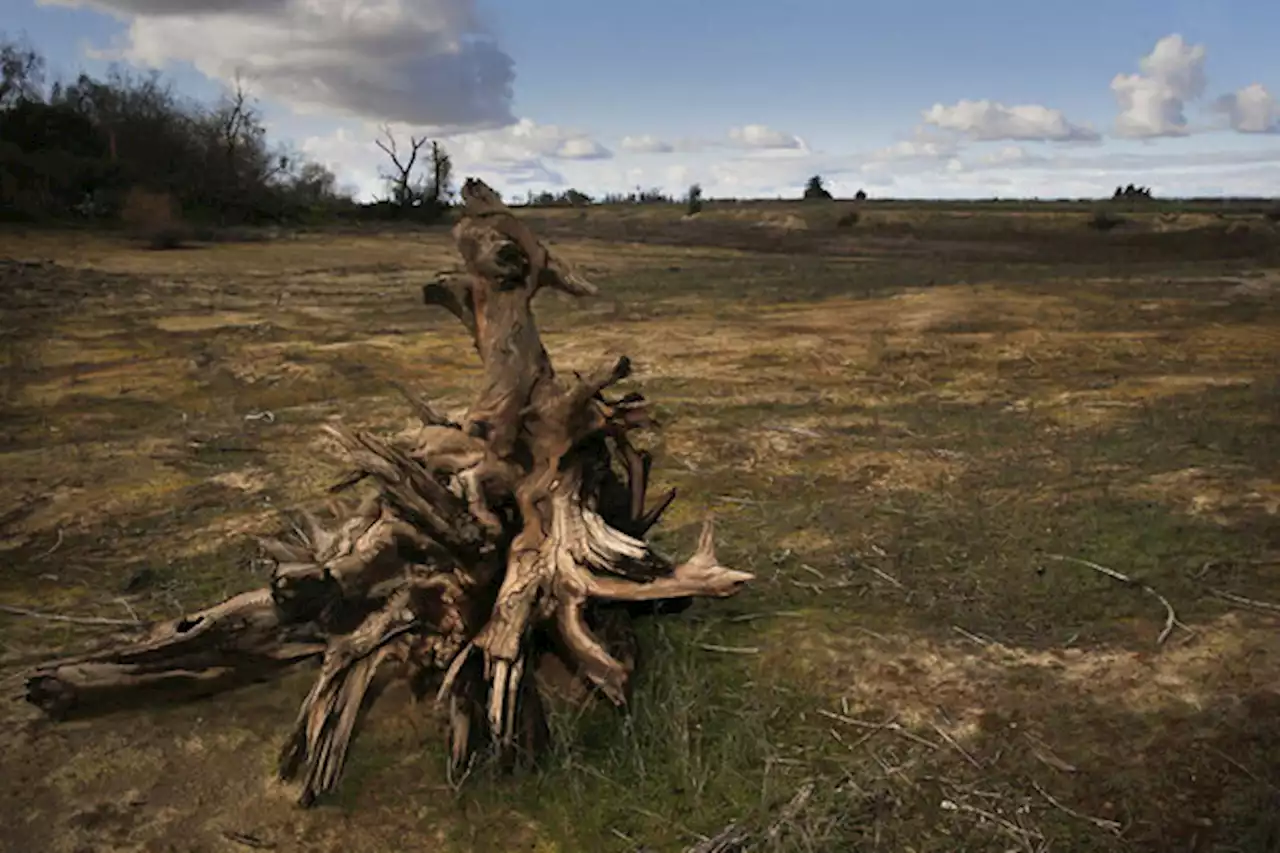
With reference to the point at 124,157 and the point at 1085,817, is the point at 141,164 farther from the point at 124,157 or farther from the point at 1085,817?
the point at 1085,817

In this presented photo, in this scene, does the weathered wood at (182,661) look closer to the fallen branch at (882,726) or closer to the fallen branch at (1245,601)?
the fallen branch at (882,726)

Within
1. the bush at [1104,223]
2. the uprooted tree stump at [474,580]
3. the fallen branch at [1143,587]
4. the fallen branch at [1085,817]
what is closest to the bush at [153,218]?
the bush at [1104,223]

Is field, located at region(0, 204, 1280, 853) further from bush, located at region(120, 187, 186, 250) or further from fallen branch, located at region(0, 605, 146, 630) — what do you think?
bush, located at region(120, 187, 186, 250)

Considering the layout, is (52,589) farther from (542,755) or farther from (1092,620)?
(1092,620)

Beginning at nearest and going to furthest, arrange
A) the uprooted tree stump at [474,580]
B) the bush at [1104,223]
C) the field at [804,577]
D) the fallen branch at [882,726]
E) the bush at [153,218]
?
the field at [804,577]
the fallen branch at [882,726]
the uprooted tree stump at [474,580]
the bush at [153,218]
the bush at [1104,223]

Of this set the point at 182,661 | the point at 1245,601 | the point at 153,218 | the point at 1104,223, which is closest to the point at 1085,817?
the point at 1245,601

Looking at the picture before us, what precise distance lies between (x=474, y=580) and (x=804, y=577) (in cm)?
181

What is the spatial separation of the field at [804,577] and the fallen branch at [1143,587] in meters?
0.04

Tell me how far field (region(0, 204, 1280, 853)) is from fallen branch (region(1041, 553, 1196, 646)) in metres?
0.04

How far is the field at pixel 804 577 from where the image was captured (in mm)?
3447

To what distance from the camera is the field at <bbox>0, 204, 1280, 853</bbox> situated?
11.3ft

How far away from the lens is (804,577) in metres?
5.21

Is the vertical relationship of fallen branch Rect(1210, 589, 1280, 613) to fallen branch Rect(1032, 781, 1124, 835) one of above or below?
above

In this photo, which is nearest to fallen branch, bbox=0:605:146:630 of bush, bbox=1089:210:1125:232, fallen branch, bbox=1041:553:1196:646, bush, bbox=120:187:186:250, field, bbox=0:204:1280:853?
field, bbox=0:204:1280:853
